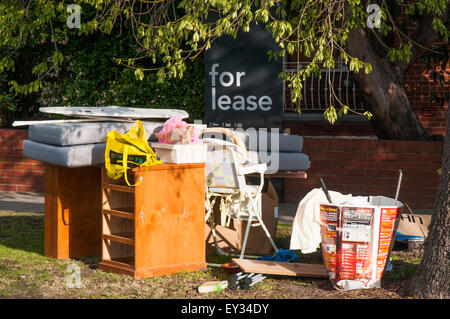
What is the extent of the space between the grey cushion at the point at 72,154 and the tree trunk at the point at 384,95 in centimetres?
428

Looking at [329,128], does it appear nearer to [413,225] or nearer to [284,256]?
[413,225]

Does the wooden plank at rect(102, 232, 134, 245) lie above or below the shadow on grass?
above

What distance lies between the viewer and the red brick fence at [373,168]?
9102 mm

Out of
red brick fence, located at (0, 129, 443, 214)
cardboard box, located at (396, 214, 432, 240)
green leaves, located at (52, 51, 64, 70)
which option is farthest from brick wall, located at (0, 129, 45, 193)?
cardboard box, located at (396, 214, 432, 240)

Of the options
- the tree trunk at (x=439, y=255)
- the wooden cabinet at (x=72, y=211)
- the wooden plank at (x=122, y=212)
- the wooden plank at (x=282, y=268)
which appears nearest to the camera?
the tree trunk at (x=439, y=255)

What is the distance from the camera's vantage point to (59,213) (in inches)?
258

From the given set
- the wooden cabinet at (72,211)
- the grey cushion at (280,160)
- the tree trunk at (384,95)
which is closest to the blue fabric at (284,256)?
the grey cushion at (280,160)

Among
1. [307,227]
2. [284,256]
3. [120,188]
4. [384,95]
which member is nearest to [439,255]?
[307,227]

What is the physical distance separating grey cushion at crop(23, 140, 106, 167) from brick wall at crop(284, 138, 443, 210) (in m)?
3.97

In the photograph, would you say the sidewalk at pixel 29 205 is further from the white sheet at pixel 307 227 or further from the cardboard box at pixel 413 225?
the white sheet at pixel 307 227

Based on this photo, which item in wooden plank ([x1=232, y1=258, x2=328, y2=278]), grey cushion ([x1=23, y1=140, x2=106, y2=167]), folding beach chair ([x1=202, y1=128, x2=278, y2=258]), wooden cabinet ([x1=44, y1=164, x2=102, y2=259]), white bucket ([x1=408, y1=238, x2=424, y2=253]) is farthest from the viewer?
white bucket ([x1=408, y1=238, x2=424, y2=253])

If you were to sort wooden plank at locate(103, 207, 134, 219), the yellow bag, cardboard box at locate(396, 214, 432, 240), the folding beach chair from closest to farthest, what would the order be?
the yellow bag, wooden plank at locate(103, 207, 134, 219), the folding beach chair, cardboard box at locate(396, 214, 432, 240)

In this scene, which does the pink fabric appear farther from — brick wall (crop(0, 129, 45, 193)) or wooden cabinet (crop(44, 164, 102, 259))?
brick wall (crop(0, 129, 45, 193))

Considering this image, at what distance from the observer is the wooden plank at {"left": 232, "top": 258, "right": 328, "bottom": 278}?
5.69 m
